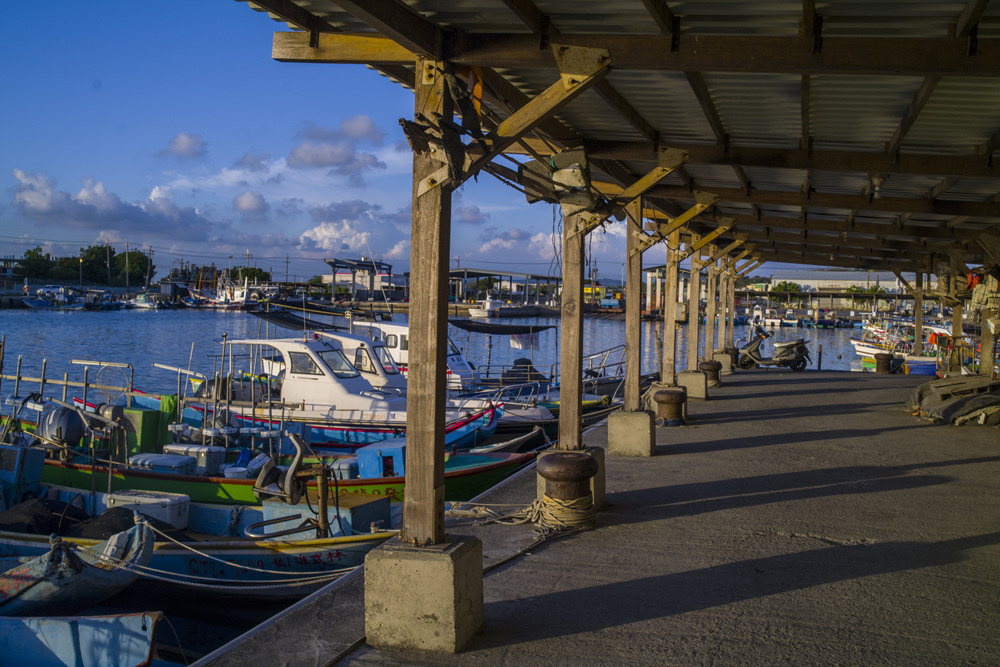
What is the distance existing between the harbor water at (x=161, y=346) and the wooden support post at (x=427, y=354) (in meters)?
12.9

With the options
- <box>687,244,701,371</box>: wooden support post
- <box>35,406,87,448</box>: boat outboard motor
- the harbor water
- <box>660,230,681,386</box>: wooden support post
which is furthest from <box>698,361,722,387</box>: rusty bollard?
<box>35,406,87,448</box>: boat outboard motor

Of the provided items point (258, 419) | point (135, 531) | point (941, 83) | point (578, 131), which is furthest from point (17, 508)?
point (941, 83)

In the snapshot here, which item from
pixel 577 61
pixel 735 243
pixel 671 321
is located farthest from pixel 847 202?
pixel 577 61

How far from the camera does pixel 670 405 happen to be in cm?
1151

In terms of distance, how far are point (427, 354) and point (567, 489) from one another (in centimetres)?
254

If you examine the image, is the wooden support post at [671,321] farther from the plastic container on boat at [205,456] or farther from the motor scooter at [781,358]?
the motor scooter at [781,358]

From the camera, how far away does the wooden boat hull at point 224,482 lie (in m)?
9.41

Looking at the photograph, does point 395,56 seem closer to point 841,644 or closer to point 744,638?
point 744,638

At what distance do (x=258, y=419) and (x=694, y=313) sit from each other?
9.08 metres

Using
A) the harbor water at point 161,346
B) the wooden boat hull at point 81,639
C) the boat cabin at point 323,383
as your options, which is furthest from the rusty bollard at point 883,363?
the wooden boat hull at point 81,639

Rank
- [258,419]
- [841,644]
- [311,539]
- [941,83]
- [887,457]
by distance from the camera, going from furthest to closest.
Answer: [258,419], [887,457], [311,539], [941,83], [841,644]

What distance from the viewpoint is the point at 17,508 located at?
26.8 ft

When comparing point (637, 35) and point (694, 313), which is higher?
point (637, 35)

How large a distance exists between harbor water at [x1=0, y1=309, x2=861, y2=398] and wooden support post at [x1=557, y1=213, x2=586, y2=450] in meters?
10.00
